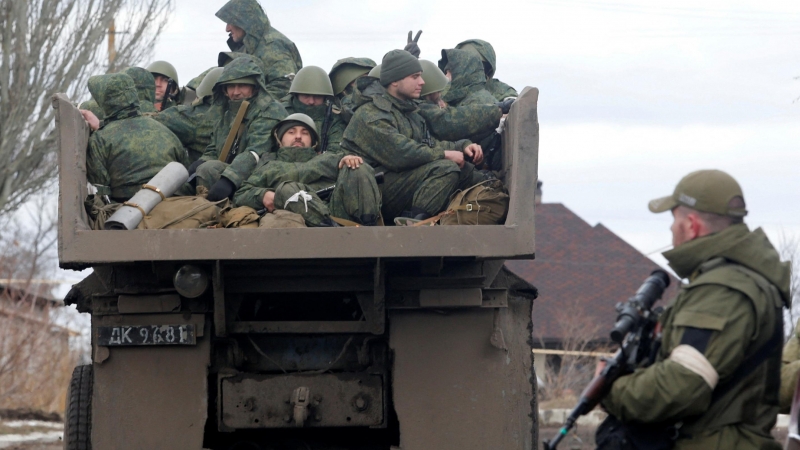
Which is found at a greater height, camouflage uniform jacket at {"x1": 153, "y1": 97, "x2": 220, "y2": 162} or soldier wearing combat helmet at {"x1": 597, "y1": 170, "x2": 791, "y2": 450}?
camouflage uniform jacket at {"x1": 153, "y1": 97, "x2": 220, "y2": 162}

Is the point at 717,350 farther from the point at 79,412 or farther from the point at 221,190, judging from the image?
the point at 79,412

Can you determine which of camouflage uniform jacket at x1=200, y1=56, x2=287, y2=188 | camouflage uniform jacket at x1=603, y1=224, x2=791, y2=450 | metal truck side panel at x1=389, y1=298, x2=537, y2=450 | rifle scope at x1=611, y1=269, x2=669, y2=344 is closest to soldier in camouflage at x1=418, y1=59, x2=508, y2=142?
camouflage uniform jacket at x1=200, y1=56, x2=287, y2=188

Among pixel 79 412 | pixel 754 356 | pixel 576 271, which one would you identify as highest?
pixel 754 356

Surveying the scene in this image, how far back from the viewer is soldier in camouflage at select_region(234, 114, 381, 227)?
21.0 feet

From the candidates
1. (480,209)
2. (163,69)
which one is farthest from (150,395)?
(163,69)

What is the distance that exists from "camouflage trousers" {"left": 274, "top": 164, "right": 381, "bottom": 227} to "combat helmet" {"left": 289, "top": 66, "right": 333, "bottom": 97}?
1806 millimetres

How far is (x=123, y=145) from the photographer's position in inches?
268

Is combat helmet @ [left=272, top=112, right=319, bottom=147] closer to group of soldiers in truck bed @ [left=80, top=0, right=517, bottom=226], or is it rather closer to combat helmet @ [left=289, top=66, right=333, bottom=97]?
group of soldiers in truck bed @ [left=80, top=0, right=517, bottom=226]

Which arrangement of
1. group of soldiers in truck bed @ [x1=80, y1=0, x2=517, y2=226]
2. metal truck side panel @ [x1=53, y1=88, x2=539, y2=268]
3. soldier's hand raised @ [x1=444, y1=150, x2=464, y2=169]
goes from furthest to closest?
soldier's hand raised @ [x1=444, y1=150, x2=464, y2=169] → group of soldiers in truck bed @ [x1=80, y1=0, x2=517, y2=226] → metal truck side panel @ [x1=53, y1=88, x2=539, y2=268]

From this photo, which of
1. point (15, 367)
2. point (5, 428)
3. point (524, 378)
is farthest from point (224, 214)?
point (15, 367)

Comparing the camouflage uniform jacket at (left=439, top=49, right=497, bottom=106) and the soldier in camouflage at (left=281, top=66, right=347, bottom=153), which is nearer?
the soldier in camouflage at (left=281, top=66, right=347, bottom=153)

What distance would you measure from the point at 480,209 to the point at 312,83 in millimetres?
2359

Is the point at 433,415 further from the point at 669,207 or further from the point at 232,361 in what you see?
the point at 669,207

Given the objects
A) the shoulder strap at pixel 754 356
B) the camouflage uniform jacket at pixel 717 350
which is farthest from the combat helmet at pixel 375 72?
the shoulder strap at pixel 754 356
